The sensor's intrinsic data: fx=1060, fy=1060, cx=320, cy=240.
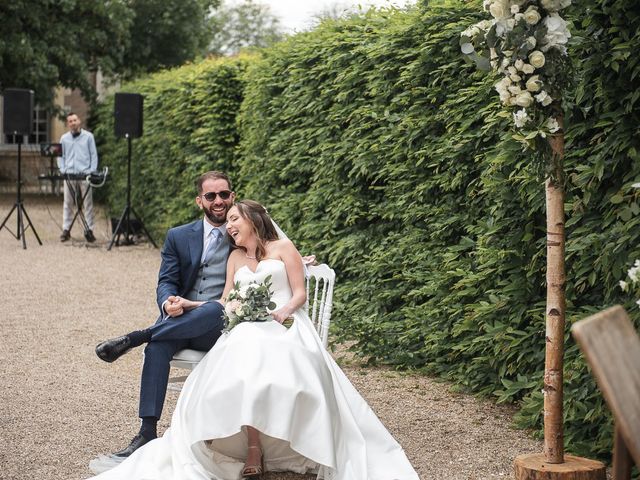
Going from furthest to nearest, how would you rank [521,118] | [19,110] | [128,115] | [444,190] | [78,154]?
[78,154], [19,110], [128,115], [444,190], [521,118]

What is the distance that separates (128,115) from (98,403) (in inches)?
373

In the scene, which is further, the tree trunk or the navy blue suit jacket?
the navy blue suit jacket

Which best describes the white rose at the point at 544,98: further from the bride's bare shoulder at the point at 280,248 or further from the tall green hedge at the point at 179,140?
the tall green hedge at the point at 179,140

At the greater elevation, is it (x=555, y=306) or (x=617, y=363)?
(x=617, y=363)

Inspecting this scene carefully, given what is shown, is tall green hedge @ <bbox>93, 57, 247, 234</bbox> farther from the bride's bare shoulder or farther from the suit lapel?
the bride's bare shoulder

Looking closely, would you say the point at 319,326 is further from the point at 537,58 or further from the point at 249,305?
the point at 537,58

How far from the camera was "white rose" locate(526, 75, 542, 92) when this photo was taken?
4.33 m

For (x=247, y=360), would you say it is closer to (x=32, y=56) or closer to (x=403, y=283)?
(x=403, y=283)

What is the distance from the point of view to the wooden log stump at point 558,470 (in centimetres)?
442

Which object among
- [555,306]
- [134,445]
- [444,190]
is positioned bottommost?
[134,445]

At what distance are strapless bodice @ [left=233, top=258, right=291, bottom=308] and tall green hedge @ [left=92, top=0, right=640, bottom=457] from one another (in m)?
1.34

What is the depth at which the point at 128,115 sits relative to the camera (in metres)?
15.3

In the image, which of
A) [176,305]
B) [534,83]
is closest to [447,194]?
[176,305]

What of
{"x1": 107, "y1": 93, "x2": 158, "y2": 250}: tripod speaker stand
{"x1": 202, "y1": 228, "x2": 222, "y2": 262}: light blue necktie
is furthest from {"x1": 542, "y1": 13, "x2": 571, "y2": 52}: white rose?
{"x1": 107, "y1": 93, "x2": 158, "y2": 250}: tripod speaker stand
